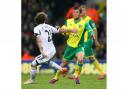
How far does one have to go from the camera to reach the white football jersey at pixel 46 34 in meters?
16.5

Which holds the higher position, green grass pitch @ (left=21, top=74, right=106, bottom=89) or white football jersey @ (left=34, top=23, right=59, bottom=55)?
white football jersey @ (left=34, top=23, right=59, bottom=55)

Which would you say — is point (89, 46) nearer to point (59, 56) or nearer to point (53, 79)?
point (53, 79)

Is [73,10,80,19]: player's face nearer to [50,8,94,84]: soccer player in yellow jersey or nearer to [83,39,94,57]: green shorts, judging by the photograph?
[50,8,94,84]: soccer player in yellow jersey

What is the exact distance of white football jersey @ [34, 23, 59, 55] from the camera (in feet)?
54.1

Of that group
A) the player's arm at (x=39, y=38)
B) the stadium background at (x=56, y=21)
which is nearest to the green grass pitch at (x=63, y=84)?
the player's arm at (x=39, y=38)

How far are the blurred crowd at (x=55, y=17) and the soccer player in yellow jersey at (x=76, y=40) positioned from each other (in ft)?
10.4

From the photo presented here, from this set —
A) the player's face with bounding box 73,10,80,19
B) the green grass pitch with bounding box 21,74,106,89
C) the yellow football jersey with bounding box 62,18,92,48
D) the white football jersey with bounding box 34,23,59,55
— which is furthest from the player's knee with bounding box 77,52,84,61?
the white football jersey with bounding box 34,23,59,55

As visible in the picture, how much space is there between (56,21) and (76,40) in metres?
6.04

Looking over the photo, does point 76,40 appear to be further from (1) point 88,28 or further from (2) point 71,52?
(1) point 88,28

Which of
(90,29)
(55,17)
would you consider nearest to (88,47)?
(90,29)
